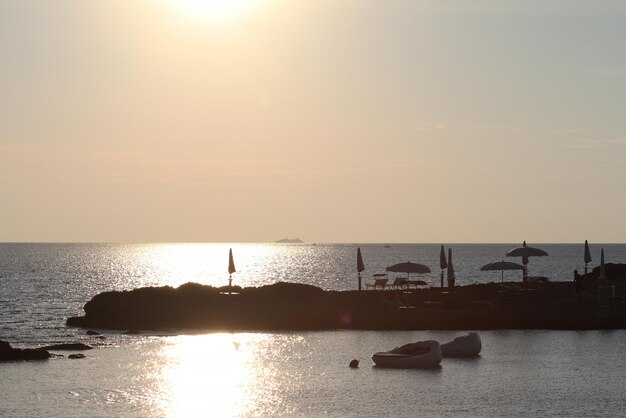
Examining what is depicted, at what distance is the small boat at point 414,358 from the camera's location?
1564 inches

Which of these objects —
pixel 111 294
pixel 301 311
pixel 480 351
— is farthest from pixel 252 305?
pixel 480 351

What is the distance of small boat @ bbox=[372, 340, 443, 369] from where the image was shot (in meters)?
39.7

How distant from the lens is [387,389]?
34594 millimetres

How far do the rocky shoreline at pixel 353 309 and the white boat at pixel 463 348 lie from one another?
9.07 m

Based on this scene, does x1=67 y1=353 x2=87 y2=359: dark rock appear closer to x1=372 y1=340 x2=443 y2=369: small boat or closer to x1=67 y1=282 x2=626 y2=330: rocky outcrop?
x1=67 y1=282 x2=626 y2=330: rocky outcrop

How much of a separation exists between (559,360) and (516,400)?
9604 millimetres

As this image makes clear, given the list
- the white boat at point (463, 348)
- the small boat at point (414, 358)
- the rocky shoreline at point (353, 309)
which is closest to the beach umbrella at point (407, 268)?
the rocky shoreline at point (353, 309)

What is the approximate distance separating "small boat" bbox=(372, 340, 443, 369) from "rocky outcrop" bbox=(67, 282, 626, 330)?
1205 cm

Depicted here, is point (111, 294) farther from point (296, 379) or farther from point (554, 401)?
point (554, 401)

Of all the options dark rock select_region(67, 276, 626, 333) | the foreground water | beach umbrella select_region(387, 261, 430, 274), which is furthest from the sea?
beach umbrella select_region(387, 261, 430, 274)

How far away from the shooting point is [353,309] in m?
54.4

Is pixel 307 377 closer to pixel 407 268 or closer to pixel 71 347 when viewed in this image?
pixel 71 347

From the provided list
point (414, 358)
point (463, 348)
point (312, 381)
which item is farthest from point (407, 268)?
point (312, 381)

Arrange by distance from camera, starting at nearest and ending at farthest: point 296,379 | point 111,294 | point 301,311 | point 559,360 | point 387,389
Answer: point 387,389
point 296,379
point 559,360
point 301,311
point 111,294
